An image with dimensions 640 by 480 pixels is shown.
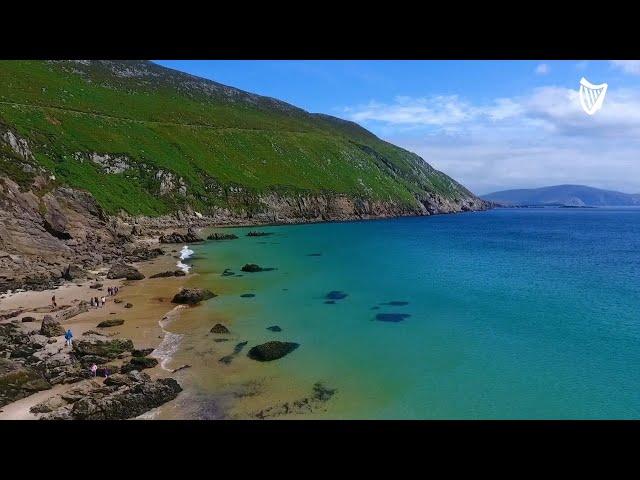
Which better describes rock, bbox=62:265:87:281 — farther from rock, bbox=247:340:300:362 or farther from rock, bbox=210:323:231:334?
rock, bbox=247:340:300:362

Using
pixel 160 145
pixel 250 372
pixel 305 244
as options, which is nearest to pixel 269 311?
pixel 250 372

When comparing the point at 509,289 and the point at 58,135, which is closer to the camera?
the point at 509,289

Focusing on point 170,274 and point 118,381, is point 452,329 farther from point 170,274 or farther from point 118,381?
point 170,274

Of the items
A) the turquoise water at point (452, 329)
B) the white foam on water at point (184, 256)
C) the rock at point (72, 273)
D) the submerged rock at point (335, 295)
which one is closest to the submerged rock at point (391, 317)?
the turquoise water at point (452, 329)

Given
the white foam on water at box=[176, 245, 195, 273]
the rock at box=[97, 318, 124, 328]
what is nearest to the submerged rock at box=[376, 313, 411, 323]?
the rock at box=[97, 318, 124, 328]
